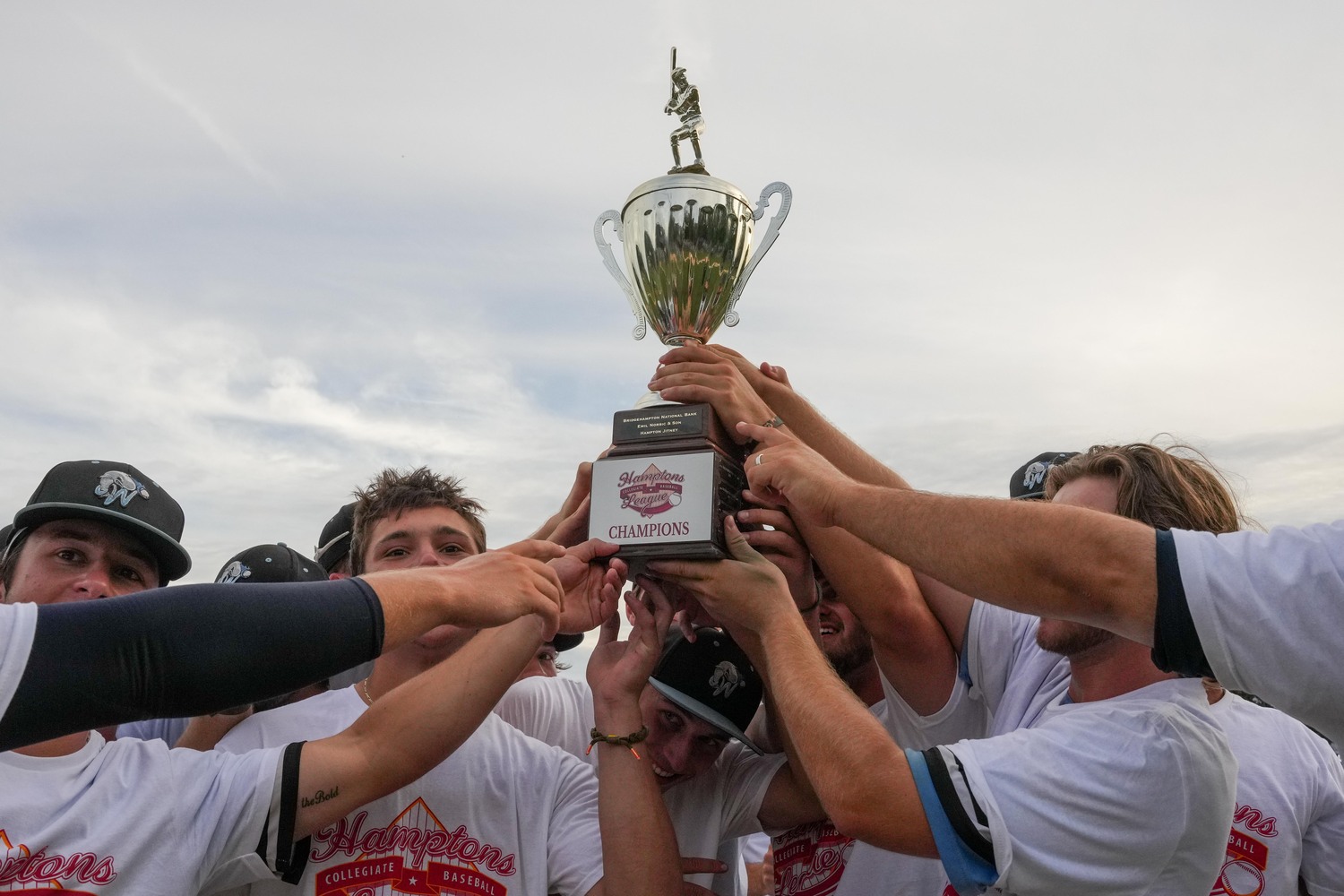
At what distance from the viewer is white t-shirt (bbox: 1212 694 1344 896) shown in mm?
3291

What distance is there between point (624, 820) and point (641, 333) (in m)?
1.74

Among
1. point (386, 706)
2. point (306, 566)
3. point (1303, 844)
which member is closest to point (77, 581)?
point (306, 566)

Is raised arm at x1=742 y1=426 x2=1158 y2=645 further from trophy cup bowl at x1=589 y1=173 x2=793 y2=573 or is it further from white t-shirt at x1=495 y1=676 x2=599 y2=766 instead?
white t-shirt at x1=495 y1=676 x2=599 y2=766

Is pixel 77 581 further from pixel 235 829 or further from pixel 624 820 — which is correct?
pixel 624 820

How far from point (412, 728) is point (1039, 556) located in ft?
5.73

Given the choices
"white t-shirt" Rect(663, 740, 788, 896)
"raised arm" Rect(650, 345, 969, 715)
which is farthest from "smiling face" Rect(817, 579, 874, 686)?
"raised arm" Rect(650, 345, 969, 715)

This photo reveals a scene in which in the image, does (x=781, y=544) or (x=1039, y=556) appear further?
(x=781, y=544)

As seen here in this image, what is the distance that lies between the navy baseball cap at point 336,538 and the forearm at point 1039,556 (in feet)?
10.4

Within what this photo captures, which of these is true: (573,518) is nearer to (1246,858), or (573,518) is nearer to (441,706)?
(441,706)

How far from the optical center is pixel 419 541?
12.2 ft

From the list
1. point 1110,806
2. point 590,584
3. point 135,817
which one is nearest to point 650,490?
point 590,584

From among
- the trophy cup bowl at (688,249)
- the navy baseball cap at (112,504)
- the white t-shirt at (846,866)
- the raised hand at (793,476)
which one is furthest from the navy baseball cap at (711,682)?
the navy baseball cap at (112,504)

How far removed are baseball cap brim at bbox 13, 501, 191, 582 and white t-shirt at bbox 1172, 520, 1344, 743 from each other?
319 cm

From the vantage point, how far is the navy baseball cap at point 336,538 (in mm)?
4844
